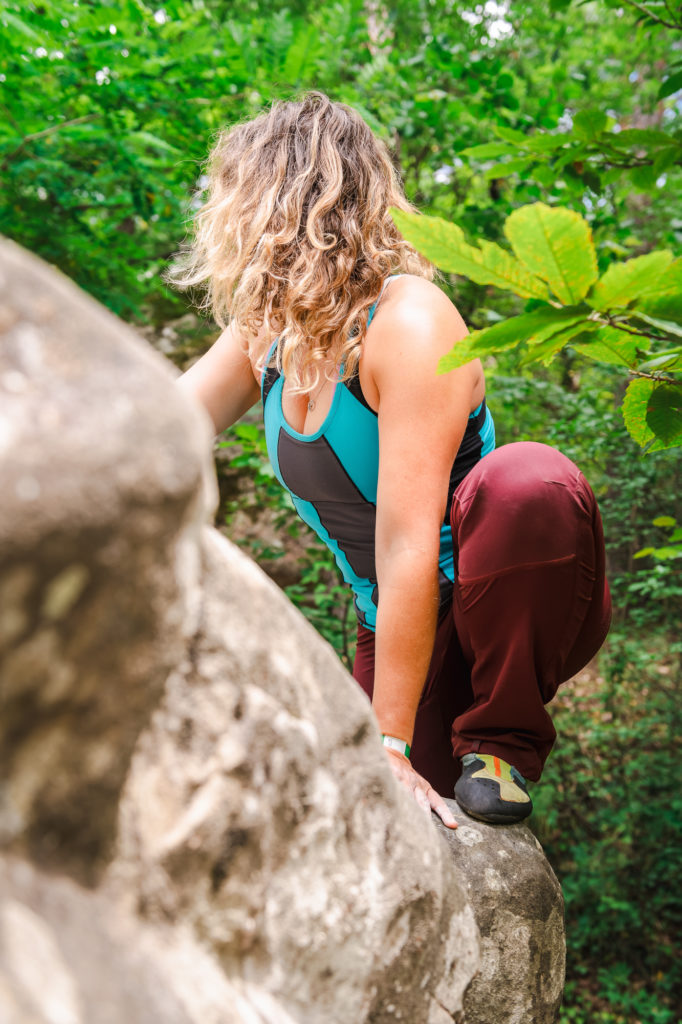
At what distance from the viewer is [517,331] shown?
89cm

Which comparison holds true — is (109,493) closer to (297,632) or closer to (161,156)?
(297,632)

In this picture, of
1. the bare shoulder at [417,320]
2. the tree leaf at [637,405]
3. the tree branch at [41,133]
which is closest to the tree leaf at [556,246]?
the tree leaf at [637,405]

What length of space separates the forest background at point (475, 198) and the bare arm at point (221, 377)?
878 millimetres

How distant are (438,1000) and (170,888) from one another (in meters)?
0.52

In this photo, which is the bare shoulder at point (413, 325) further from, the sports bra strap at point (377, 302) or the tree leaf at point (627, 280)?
the tree leaf at point (627, 280)

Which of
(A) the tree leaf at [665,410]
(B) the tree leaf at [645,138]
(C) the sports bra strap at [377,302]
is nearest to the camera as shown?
(A) the tree leaf at [665,410]

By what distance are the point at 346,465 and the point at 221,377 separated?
600mm

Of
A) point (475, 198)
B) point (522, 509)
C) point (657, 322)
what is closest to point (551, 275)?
point (657, 322)

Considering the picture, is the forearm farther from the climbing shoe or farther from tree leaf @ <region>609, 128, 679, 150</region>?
tree leaf @ <region>609, 128, 679, 150</region>

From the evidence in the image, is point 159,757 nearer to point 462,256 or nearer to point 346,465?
point 462,256

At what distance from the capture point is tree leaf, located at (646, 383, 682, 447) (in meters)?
1.14

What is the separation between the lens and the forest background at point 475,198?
114 inches

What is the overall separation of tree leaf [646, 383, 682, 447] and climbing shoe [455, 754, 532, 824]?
2.84 feet

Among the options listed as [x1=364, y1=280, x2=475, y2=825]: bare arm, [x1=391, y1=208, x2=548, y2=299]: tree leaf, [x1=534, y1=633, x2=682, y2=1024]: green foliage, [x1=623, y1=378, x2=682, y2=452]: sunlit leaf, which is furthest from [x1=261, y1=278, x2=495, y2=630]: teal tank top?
[x1=534, y1=633, x2=682, y2=1024]: green foliage
